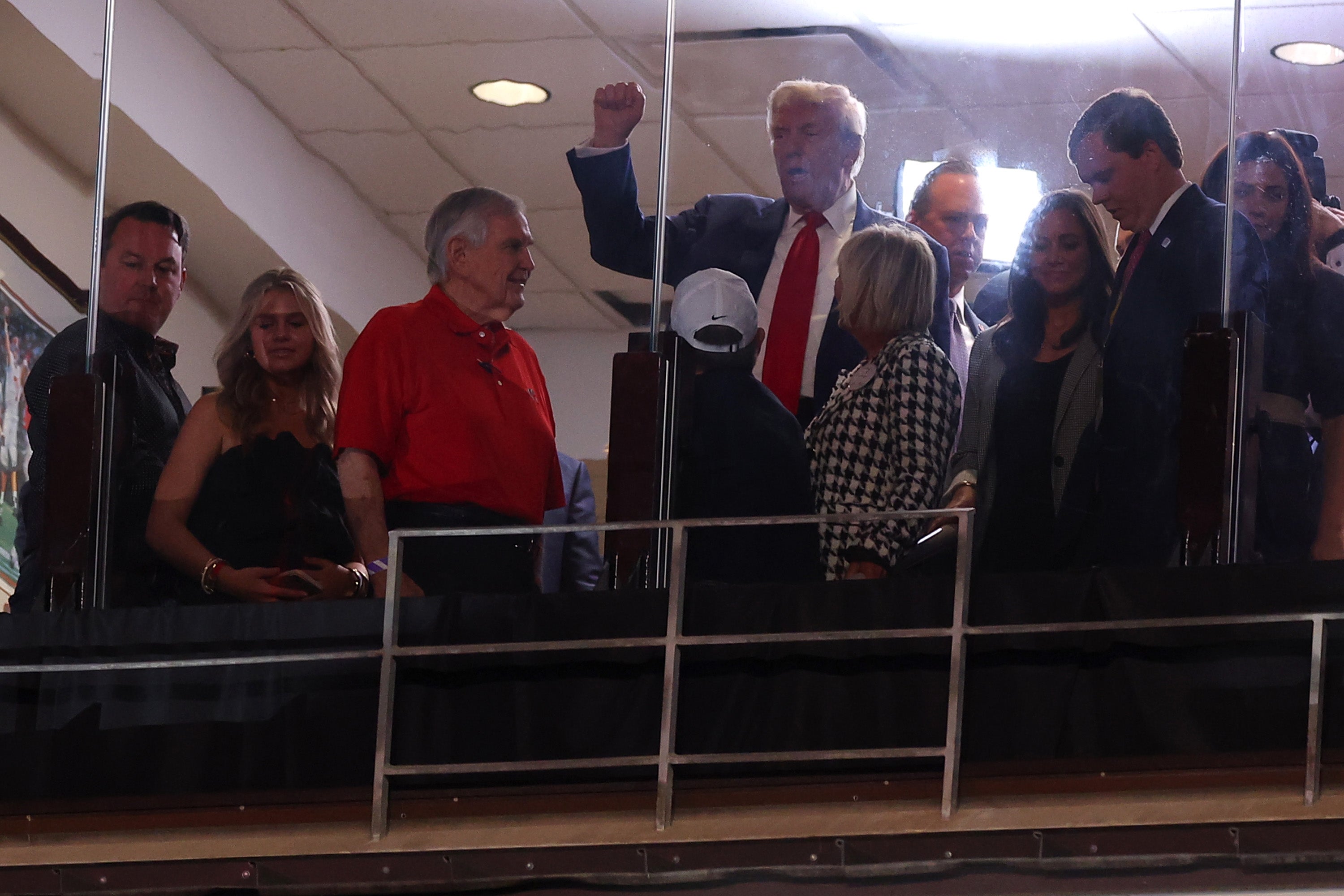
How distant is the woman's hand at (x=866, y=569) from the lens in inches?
122

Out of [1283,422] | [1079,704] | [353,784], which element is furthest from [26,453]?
[1283,422]

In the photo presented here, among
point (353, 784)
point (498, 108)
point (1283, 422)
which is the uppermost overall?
→ point (498, 108)

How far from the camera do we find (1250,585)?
2.76m

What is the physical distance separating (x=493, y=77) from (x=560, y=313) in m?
0.50

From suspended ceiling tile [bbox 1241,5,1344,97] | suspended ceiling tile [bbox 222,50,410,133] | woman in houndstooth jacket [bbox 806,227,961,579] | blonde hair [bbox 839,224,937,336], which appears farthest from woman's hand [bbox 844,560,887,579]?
suspended ceiling tile [bbox 222,50,410,133]

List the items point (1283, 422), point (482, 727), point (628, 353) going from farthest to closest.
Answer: point (628, 353), point (1283, 422), point (482, 727)

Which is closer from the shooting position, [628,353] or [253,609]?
[253,609]

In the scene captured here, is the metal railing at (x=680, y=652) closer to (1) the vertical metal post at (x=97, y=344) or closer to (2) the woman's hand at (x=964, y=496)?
(2) the woman's hand at (x=964, y=496)

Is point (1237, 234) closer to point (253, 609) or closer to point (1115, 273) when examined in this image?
point (1115, 273)

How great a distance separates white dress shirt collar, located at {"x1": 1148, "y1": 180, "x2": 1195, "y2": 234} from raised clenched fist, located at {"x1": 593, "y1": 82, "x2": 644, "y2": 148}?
930 mm

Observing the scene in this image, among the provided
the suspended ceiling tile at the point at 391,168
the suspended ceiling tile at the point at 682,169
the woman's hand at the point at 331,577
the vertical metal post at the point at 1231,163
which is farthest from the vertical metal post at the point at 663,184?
the vertical metal post at the point at 1231,163

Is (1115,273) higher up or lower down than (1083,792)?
higher up

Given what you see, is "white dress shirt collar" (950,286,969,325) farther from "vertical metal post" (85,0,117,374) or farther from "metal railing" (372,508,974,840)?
"vertical metal post" (85,0,117,374)

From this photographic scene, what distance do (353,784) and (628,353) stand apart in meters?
0.92
